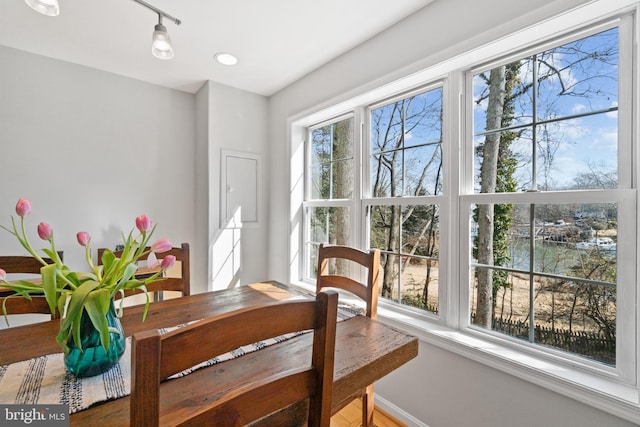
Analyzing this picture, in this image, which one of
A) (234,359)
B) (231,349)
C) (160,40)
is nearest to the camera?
(231,349)

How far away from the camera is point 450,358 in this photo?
1.52 meters

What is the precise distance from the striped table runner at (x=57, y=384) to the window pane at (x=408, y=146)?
147 centimetres

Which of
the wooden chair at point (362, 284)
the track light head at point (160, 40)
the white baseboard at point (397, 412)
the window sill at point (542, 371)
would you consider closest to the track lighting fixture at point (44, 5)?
the track light head at point (160, 40)

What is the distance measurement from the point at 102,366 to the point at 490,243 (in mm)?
1725

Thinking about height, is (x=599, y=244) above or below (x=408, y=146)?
below

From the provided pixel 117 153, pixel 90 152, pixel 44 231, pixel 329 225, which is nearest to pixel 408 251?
pixel 329 225

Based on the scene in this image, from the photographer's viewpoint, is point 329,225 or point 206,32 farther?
point 329,225

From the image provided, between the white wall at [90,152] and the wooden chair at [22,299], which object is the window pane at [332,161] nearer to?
the white wall at [90,152]

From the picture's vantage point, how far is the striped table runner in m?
0.71

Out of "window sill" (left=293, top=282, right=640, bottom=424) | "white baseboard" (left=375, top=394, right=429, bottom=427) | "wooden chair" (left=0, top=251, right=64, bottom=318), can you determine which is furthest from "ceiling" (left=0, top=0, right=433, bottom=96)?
"white baseboard" (left=375, top=394, right=429, bottom=427)

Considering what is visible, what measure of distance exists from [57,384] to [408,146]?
1.98m

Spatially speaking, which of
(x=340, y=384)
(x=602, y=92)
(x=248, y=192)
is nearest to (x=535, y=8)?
(x=602, y=92)

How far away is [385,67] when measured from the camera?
186 centimetres

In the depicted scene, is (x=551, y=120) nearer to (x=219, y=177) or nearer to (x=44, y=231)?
(x=44, y=231)
